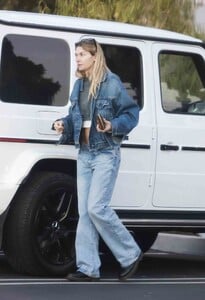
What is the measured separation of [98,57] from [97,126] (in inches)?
23.2

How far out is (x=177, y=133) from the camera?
28.6ft

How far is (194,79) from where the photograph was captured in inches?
366

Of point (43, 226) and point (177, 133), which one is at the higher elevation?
point (177, 133)

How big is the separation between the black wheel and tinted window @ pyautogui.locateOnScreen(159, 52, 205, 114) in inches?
51.4

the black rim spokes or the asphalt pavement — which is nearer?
the asphalt pavement

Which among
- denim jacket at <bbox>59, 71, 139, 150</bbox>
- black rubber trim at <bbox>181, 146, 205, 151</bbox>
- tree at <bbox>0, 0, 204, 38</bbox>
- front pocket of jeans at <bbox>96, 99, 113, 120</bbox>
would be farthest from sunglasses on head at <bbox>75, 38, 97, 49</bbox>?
tree at <bbox>0, 0, 204, 38</bbox>

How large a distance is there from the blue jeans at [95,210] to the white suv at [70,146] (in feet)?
1.31

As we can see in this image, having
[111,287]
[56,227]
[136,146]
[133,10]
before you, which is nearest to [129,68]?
[136,146]

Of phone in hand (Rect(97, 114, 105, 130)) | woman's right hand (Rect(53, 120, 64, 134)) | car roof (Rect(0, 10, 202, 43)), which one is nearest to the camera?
phone in hand (Rect(97, 114, 105, 130))

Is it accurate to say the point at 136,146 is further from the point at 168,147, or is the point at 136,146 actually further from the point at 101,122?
the point at 101,122

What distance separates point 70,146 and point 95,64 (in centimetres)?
76

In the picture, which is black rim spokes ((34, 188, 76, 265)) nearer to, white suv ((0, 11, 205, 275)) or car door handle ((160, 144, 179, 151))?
white suv ((0, 11, 205, 275))

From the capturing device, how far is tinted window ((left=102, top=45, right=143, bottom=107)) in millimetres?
8656

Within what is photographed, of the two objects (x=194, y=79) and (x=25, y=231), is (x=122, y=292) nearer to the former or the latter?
(x=25, y=231)
